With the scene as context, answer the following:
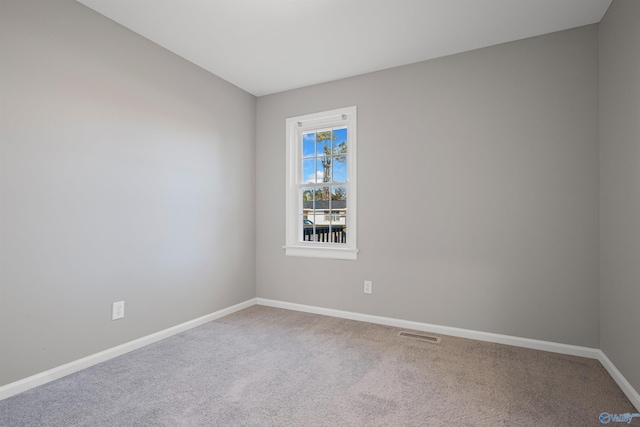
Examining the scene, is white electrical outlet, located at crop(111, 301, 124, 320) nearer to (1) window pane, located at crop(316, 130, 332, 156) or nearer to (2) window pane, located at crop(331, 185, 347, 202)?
(2) window pane, located at crop(331, 185, 347, 202)

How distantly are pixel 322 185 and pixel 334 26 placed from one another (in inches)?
65.2

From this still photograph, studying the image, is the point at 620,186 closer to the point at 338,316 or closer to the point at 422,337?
the point at 422,337

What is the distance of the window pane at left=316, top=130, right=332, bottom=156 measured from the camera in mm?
3787

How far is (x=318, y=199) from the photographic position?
152 inches

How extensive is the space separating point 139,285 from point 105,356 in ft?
1.81

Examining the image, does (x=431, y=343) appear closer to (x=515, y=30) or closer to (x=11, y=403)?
(x=515, y=30)

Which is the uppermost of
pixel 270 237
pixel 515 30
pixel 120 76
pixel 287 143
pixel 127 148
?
pixel 515 30

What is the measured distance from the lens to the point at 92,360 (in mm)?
2398

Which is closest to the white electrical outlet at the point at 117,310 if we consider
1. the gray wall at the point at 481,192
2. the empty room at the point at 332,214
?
the empty room at the point at 332,214

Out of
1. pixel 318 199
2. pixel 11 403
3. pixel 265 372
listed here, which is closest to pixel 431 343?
pixel 265 372

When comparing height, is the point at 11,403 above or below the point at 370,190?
below

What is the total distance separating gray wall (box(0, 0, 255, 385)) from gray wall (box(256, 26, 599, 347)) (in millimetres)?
1320

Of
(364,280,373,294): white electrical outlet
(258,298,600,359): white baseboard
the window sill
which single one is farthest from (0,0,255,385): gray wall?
(364,280,373,294): white electrical outlet

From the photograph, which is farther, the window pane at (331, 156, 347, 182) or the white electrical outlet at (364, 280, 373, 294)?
the window pane at (331, 156, 347, 182)
